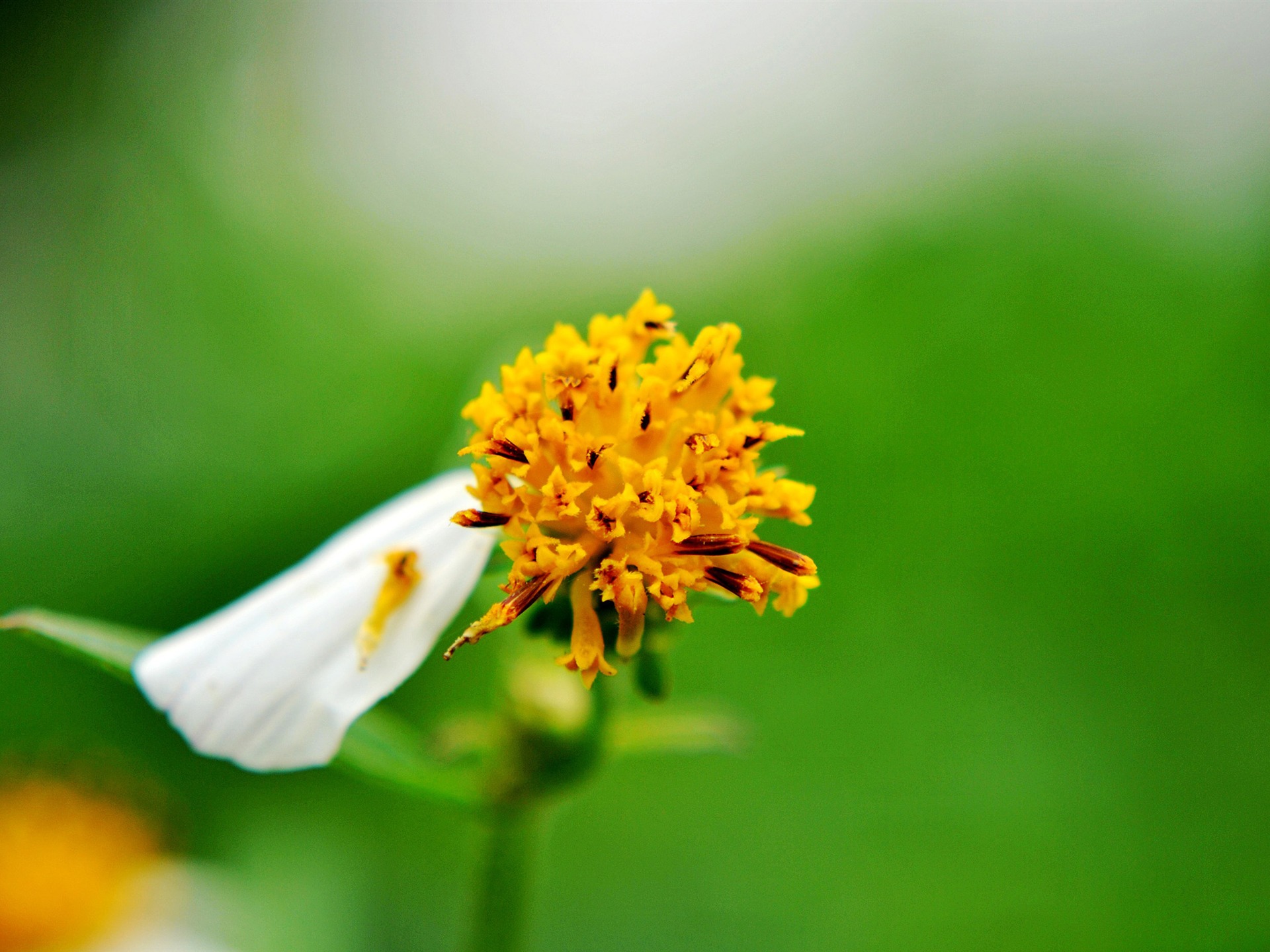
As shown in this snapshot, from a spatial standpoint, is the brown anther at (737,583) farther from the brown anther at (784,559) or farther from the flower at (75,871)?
the flower at (75,871)

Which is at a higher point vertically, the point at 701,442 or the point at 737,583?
the point at 701,442

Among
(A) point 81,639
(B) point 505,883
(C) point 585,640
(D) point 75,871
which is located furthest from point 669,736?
Answer: (D) point 75,871

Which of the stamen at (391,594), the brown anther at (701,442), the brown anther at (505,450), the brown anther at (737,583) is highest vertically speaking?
the brown anther at (701,442)

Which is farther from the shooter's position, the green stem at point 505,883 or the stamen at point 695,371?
the green stem at point 505,883

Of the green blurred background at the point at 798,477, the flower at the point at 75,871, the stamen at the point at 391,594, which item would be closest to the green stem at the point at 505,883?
the stamen at the point at 391,594

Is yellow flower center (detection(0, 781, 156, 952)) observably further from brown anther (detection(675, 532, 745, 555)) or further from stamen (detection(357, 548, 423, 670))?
brown anther (detection(675, 532, 745, 555))

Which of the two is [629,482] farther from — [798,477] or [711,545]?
[798,477]

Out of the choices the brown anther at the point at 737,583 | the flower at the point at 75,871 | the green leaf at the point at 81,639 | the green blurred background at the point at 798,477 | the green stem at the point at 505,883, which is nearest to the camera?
the green leaf at the point at 81,639

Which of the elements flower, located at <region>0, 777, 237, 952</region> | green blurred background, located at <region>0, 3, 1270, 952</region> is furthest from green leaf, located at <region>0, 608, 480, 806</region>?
flower, located at <region>0, 777, 237, 952</region>
